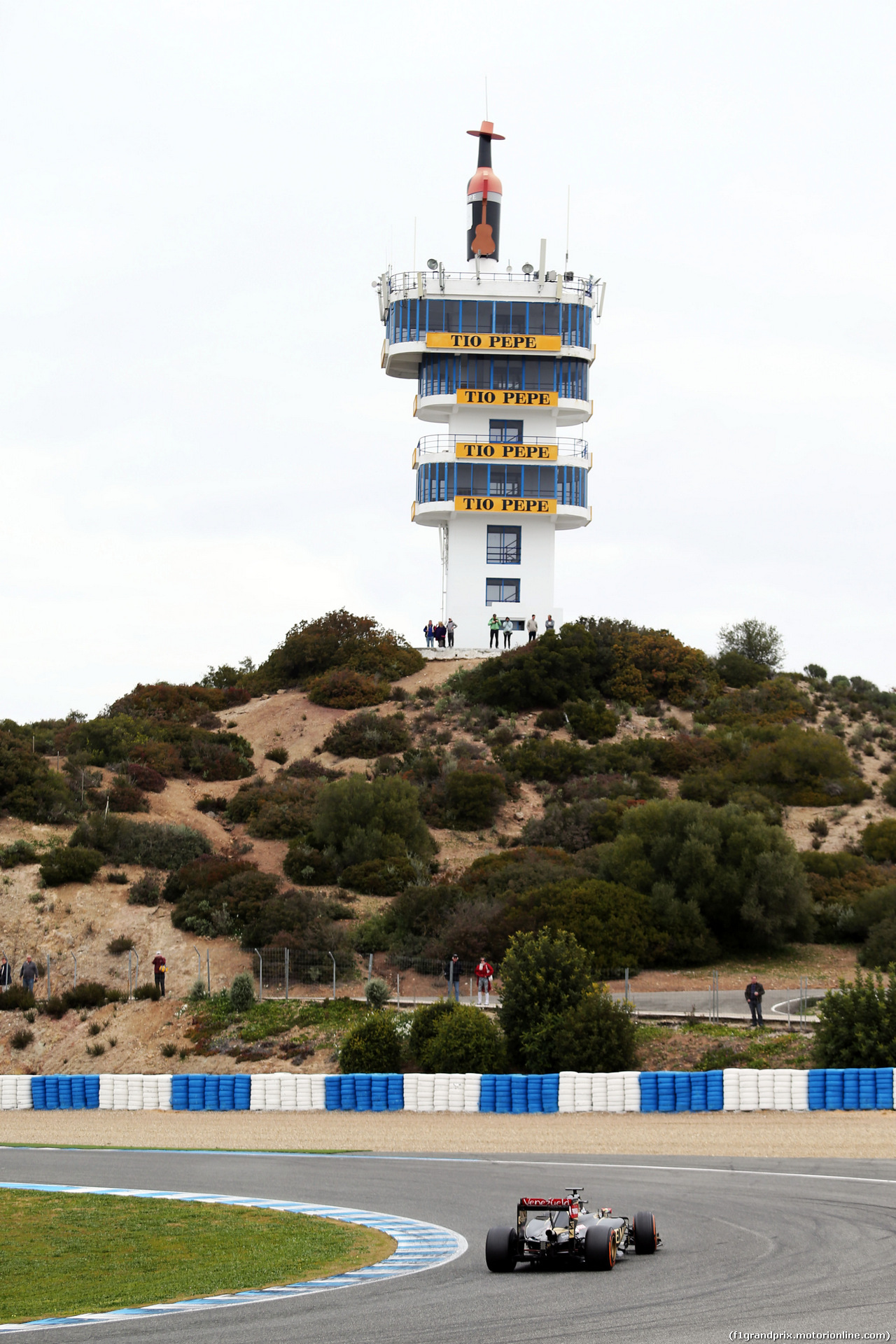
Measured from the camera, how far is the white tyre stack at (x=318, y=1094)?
99.8 feet

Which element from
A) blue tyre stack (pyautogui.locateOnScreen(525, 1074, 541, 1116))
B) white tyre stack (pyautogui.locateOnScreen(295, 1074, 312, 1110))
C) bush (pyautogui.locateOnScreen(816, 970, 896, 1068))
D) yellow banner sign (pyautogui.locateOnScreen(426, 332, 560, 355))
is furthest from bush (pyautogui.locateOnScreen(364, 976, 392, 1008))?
yellow banner sign (pyautogui.locateOnScreen(426, 332, 560, 355))

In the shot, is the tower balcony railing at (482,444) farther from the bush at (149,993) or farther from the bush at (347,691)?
the bush at (149,993)

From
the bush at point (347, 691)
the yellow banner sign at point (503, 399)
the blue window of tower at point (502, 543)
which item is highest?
the yellow banner sign at point (503, 399)

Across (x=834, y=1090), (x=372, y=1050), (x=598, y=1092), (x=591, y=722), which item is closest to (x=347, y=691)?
(x=591, y=722)

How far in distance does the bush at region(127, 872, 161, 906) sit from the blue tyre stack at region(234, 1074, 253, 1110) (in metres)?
15.6

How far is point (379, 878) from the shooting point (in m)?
48.8

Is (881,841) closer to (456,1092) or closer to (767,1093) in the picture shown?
(767,1093)

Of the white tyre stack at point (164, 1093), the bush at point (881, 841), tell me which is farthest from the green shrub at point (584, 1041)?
the bush at point (881, 841)

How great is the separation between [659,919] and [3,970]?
19.0 metres

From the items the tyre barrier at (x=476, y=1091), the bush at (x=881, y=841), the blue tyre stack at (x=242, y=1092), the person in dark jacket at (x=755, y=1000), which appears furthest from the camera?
the bush at (x=881, y=841)

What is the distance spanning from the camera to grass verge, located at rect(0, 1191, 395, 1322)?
45.2 feet

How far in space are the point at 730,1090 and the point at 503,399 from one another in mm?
54368

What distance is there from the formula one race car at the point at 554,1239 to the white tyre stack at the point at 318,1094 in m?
17.0

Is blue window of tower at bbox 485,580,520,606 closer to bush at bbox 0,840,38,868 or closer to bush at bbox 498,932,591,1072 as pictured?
bush at bbox 0,840,38,868
